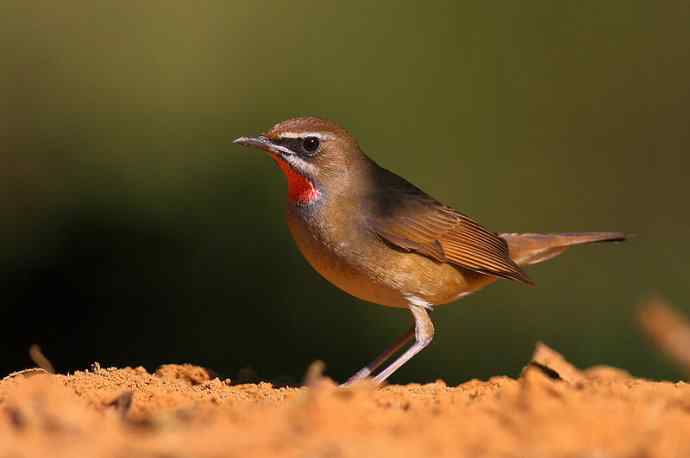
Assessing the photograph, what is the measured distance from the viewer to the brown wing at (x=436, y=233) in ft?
19.7

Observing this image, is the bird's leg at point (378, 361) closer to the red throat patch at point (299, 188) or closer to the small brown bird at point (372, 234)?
the small brown bird at point (372, 234)

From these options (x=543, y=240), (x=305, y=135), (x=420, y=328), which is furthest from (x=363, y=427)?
(x=543, y=240)

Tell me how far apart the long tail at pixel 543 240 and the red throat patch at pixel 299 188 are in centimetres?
168

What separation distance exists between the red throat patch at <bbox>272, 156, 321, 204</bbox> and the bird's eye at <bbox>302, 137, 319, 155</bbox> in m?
0.15

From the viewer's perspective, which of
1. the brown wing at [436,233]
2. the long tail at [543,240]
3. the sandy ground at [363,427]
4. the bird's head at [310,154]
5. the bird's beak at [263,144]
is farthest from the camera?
the long tail at [543,240]

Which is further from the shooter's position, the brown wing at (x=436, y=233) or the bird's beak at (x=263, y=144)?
the brown wing at (x=436, y=233)

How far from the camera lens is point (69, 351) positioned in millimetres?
8023

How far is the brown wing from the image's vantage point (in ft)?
19.7

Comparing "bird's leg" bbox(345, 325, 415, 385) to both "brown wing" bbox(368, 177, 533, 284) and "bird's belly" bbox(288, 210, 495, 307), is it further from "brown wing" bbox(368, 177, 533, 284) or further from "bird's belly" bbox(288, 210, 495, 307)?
"brown wing" bbox(368, 177, 533, 284)

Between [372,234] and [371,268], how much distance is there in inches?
8.6

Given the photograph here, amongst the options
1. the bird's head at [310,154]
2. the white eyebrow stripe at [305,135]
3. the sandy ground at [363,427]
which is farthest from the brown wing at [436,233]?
the sandy ground at [363,427]

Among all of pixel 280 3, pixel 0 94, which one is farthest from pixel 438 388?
pixel 0 94

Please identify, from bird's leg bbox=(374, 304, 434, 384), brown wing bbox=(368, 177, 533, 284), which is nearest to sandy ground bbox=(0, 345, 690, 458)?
bird's leg bbox=(374, 304, 434, 384)

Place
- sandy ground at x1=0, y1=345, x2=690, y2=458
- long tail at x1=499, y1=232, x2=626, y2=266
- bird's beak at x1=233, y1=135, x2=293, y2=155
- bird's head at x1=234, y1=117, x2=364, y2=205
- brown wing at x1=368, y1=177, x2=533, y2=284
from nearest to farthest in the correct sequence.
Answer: sandy ground at x1=0, y1=345, x2=690, y2=458
bird's beak at x1=233, y1=135, x2=293, y2=155
bird's head at x1=234, y1=117, x2=364, y2=205
brown wing at x1=368, y1=177, x2=533, y2=284
long tail at x1=499, y1=232, x2=626, y2=266
